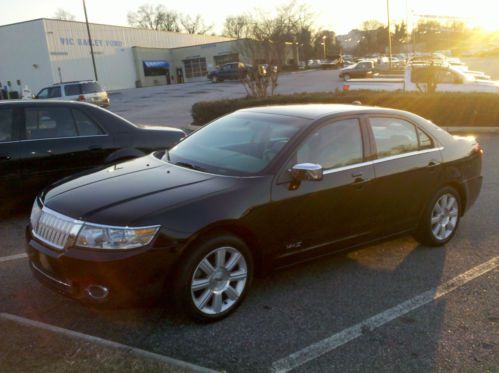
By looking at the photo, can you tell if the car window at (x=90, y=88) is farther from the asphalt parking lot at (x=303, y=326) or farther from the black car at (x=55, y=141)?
the asphalt parking lot at (x=303, y=326)

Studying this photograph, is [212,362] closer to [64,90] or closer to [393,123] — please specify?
[393,123]

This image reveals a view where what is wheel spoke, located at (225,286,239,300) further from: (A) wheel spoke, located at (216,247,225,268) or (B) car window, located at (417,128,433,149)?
(B) car window, located at (417,128,433,149)

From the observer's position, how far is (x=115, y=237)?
3223 millimetres

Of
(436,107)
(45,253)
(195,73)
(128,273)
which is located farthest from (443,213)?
(195,73)

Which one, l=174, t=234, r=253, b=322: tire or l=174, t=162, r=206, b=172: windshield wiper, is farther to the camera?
l=174, t=162, r=206, b=172: windshield wiper

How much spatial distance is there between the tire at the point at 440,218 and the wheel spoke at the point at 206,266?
8.12 ft

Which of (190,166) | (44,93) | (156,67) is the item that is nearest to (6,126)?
(190,166)

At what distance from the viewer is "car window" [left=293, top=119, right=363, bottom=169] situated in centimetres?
412

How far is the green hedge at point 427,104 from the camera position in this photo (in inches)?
521

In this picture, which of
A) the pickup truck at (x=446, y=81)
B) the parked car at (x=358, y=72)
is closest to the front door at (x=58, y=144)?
the pickup truck at (x=446, y=81)

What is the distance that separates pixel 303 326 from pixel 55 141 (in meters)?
4.12

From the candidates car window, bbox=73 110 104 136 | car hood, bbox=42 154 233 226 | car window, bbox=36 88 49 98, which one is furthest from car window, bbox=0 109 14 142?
car window, bbox=36 88 49 98

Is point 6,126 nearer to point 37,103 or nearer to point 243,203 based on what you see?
point 37,103

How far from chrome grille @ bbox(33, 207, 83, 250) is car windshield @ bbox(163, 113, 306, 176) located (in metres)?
1.18
